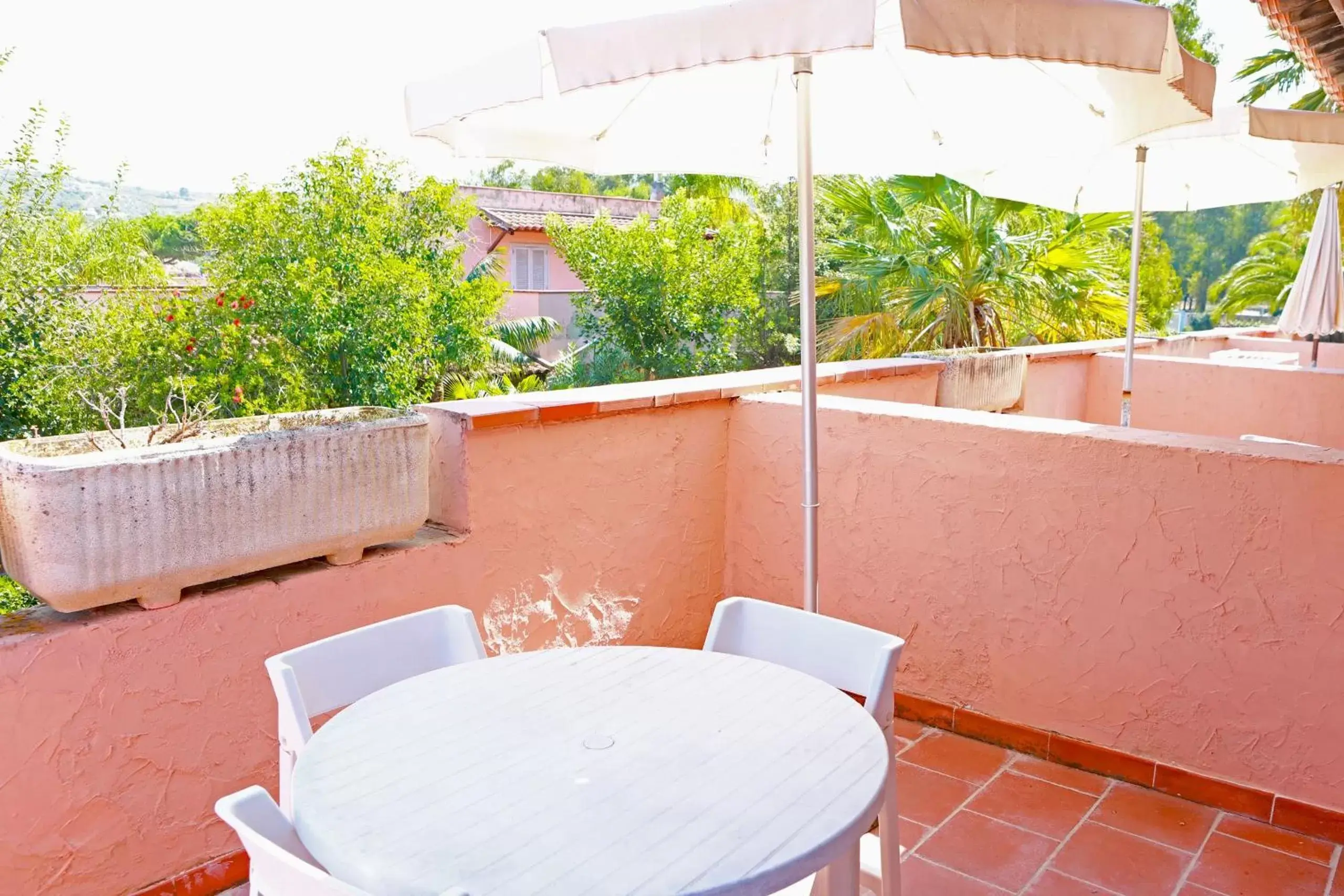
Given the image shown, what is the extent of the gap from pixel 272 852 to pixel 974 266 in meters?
9.88

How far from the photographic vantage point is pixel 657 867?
115cm

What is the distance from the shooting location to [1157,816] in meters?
2.59

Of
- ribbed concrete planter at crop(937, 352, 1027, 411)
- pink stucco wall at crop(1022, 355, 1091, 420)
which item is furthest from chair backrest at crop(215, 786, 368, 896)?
pink stucco wall at crop(1022, 355, 1091, 420)

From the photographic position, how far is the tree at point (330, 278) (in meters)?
11.0

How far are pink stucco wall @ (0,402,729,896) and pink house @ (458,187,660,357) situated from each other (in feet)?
67.1

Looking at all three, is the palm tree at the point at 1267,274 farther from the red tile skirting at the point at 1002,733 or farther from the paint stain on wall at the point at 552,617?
the paint stain on wall at the point at 552,617

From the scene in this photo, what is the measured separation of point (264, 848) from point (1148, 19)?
6.58ft

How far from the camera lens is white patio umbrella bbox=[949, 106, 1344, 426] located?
3.91 metres

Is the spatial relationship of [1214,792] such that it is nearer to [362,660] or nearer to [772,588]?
[772,588]

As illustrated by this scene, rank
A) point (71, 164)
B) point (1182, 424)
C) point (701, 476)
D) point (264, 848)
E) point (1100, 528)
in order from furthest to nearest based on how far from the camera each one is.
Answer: point (71, 164), point (1182, 424), point (701, 476), point (1100, 528), point (264, 848)

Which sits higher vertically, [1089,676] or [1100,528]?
[1100,528]

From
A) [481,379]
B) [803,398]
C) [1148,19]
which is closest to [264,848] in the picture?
[803,398]

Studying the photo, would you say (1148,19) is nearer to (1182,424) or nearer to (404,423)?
(404,423)

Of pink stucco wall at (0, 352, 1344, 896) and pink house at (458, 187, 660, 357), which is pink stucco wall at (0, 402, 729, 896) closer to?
pink stucco wall at (0, 352, 1344, 896)
